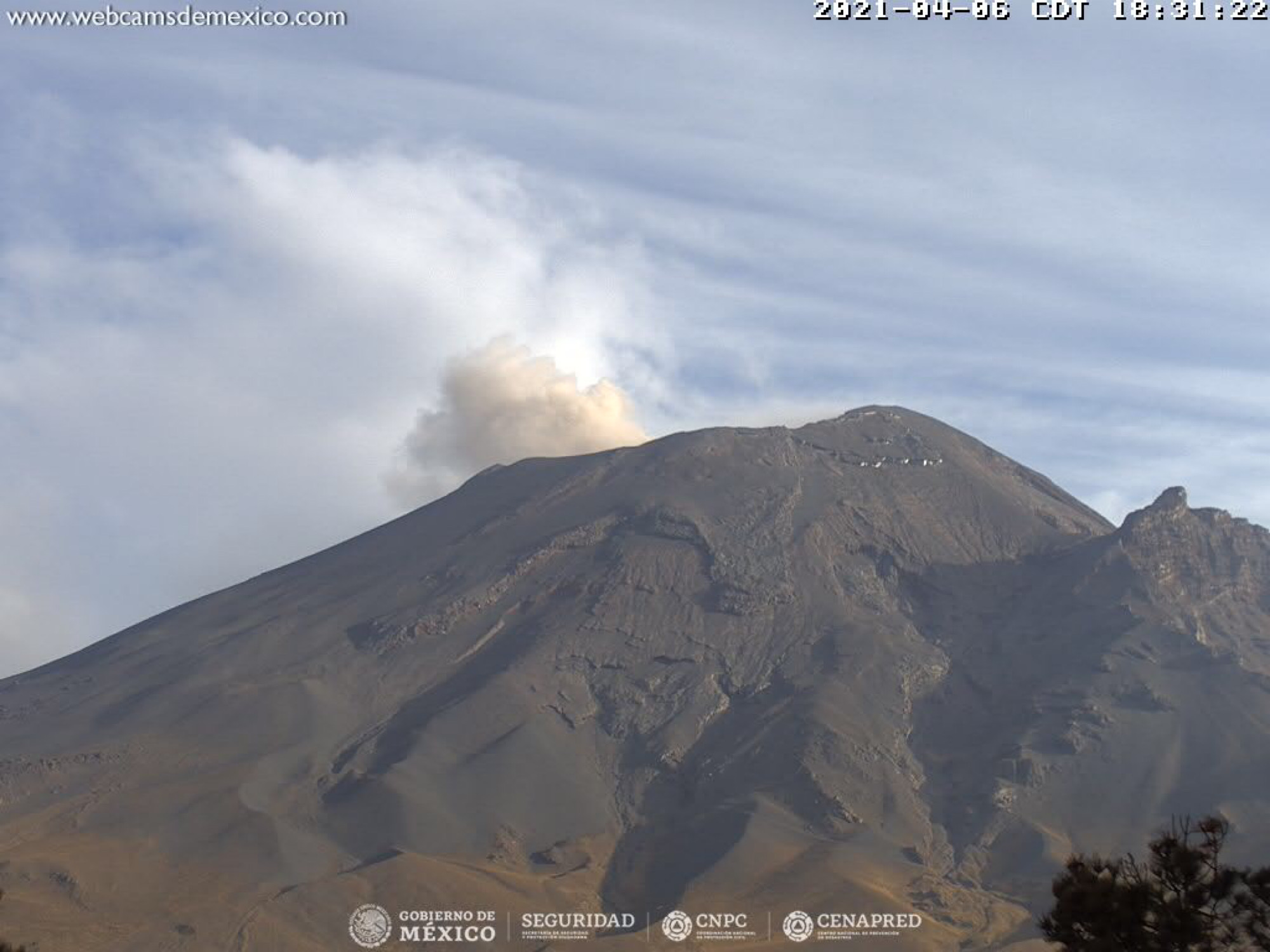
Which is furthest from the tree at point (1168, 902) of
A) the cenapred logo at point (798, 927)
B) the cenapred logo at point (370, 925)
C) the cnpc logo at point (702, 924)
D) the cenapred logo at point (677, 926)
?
the cenapred logo at point (370, 925)

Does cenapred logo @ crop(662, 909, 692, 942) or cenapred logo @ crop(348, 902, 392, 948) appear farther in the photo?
cenapred logo @ crop(662, 909, 692, 942)

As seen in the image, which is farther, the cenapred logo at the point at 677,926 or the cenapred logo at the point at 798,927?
the cenapred logo at the point at 677,926

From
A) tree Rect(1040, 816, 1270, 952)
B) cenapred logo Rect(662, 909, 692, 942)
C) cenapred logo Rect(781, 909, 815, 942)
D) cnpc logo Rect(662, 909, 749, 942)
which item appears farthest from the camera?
cnpc logo Rect(662, 909, 749, 942)

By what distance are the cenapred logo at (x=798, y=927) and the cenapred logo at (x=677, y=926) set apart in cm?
981

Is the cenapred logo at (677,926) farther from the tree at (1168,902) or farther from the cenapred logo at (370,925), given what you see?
the tree at (1168,902)

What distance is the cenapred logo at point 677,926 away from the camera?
16788 cm

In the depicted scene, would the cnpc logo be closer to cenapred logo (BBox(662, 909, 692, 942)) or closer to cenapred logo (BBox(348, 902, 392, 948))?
cenapred logo (BBox(662, 909, 692, 942))

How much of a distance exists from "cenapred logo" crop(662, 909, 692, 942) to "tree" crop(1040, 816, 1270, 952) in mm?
139572

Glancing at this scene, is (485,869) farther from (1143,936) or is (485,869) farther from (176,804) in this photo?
(1143,936)

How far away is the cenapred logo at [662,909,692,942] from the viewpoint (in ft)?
551

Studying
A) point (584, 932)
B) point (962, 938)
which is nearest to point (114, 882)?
point (584, 932)

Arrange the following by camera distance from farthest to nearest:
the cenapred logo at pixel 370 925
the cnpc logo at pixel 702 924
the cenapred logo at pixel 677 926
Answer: the cnpc logo at pixel 702 924 → the cenapred logo at pixel 677 926 → the cenapred logo at pixel 370 925

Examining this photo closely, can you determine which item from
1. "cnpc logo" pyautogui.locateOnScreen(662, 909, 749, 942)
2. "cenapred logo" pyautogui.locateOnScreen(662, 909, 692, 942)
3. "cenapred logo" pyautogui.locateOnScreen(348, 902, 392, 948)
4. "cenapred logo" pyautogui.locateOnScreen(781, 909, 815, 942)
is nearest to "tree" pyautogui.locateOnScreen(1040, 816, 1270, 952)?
"cenapred logo" pyautogui.locateOnScreen(781, 909, 815, 942)

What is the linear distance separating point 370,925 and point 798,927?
4325 centimetres
